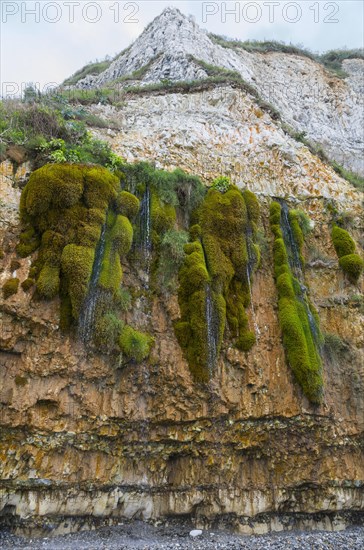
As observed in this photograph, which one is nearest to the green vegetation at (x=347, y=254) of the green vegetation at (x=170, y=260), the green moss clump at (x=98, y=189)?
the green vegetation at (x=170, y=260)

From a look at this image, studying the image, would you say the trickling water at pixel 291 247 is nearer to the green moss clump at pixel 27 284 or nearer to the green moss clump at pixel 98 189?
the green moss clump at pixel 98 189

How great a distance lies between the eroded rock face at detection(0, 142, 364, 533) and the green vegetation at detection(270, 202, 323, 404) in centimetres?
33

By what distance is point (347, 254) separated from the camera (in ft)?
51.2

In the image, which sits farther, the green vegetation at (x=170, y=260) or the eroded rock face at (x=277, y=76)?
the eroded rock face at (x=277, y=76)

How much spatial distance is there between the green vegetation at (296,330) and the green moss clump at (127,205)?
5.39 meters

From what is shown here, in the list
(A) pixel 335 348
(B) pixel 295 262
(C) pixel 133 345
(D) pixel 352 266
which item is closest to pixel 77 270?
(C) pixel 133 345

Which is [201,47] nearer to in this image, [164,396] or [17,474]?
[164,396]

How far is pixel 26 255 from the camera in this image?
11602 mm

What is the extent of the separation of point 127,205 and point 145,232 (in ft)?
3.53

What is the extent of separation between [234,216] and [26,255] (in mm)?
7200

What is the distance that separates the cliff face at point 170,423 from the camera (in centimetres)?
1043

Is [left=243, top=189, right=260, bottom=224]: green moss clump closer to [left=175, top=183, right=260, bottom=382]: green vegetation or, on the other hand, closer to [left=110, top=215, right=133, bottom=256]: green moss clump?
[left=175, top=183, right=260, bottom=382]: green vegetation

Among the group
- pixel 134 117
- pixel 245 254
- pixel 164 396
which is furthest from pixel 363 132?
pixel 164 396

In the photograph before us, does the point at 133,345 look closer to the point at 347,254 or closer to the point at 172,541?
the point at 172,541
